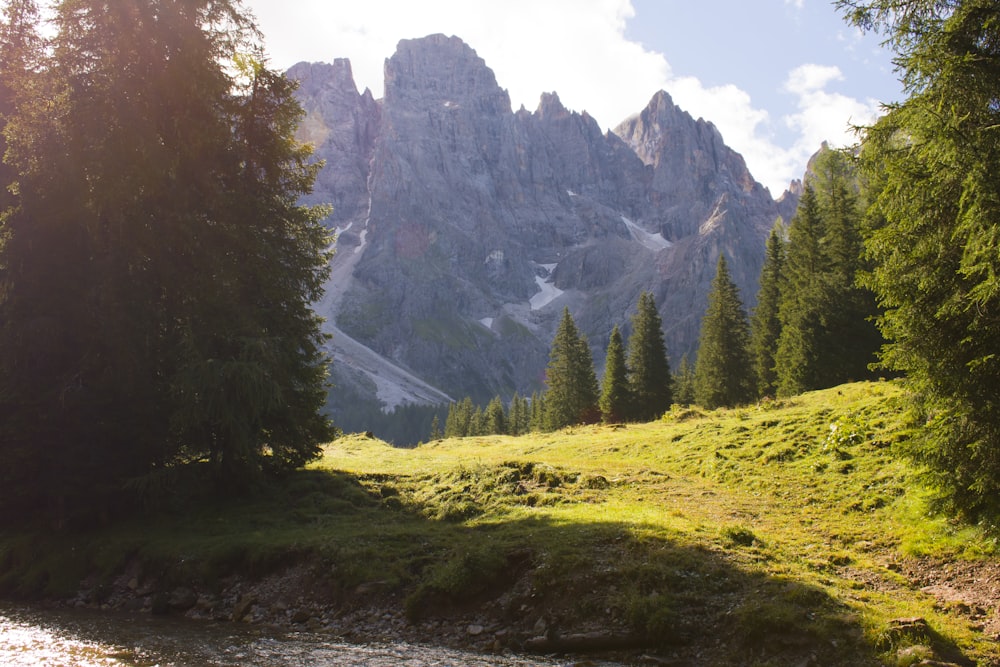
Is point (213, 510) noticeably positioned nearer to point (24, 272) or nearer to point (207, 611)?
point (207, 611)

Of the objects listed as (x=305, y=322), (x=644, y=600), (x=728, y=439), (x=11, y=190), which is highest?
(x=11, y=190)

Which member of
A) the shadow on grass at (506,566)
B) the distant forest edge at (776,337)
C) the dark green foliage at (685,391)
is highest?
the distant forest edge at (776,337)

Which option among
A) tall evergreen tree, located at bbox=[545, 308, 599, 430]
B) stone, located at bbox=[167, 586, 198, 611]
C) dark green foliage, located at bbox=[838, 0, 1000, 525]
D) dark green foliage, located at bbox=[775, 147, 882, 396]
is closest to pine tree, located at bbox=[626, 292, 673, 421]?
tall evergreen tree, located at bbox=[545, 308, 599, 430]

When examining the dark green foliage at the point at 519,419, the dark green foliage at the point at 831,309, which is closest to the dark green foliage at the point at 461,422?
the dark green foliage at the point at 519,419

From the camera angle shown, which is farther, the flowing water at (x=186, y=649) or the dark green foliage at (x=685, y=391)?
the dark green foliage at (x=685, y=391)

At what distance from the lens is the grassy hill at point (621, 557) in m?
9.38

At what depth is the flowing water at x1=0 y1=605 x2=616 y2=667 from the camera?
991cm

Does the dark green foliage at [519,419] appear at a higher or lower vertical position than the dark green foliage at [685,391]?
lower

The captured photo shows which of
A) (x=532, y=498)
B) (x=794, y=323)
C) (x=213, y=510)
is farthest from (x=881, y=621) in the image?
(x=794, y=323)

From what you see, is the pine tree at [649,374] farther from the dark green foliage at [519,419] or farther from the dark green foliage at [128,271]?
the dark green foliage at [128,271]

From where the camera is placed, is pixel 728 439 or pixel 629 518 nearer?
pixel 629 518

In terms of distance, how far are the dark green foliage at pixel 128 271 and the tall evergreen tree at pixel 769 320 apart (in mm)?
42378

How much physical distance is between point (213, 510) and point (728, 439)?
59.1 ft

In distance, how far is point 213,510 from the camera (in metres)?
18.5
